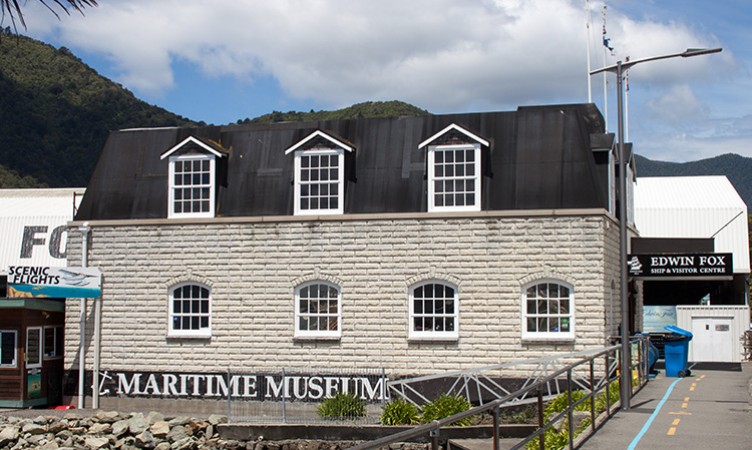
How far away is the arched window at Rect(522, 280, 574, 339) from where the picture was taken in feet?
79.9

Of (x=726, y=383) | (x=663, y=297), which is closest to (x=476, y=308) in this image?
(x=726, y=383)

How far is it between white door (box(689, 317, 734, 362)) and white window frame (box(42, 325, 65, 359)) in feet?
78.9

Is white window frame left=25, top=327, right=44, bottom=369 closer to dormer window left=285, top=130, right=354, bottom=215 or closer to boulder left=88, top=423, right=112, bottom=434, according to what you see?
boulder left=88, top=423, right=112, bottom=434

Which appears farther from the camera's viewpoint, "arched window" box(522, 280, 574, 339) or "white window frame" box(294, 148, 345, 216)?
"white window frame" box(294, 148, 345, 216)

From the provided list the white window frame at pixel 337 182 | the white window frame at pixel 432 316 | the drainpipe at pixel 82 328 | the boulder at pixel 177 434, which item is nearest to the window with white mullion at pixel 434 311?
the white window frame at pixel 432 316

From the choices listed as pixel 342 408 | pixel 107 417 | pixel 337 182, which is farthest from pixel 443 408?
pixel 107 417

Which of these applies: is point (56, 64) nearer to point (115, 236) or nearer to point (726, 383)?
point (115, 236)

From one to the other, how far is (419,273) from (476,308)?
6.04 feet

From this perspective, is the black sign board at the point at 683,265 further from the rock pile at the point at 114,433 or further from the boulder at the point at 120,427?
the boulder at the point at 120,427

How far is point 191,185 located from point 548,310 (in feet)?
36.5

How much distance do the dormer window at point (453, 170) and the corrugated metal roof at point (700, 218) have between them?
955 inches

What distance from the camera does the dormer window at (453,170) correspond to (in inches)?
1001

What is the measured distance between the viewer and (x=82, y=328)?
2762cm

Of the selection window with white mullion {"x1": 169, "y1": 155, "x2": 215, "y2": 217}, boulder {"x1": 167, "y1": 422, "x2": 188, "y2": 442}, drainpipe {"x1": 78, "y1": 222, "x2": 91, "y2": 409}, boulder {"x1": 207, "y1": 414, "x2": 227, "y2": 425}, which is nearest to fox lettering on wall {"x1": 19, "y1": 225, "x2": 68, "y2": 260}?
drainpipe {"x1": 78, "y1": 222, "x2": 91, "y2": 409}
